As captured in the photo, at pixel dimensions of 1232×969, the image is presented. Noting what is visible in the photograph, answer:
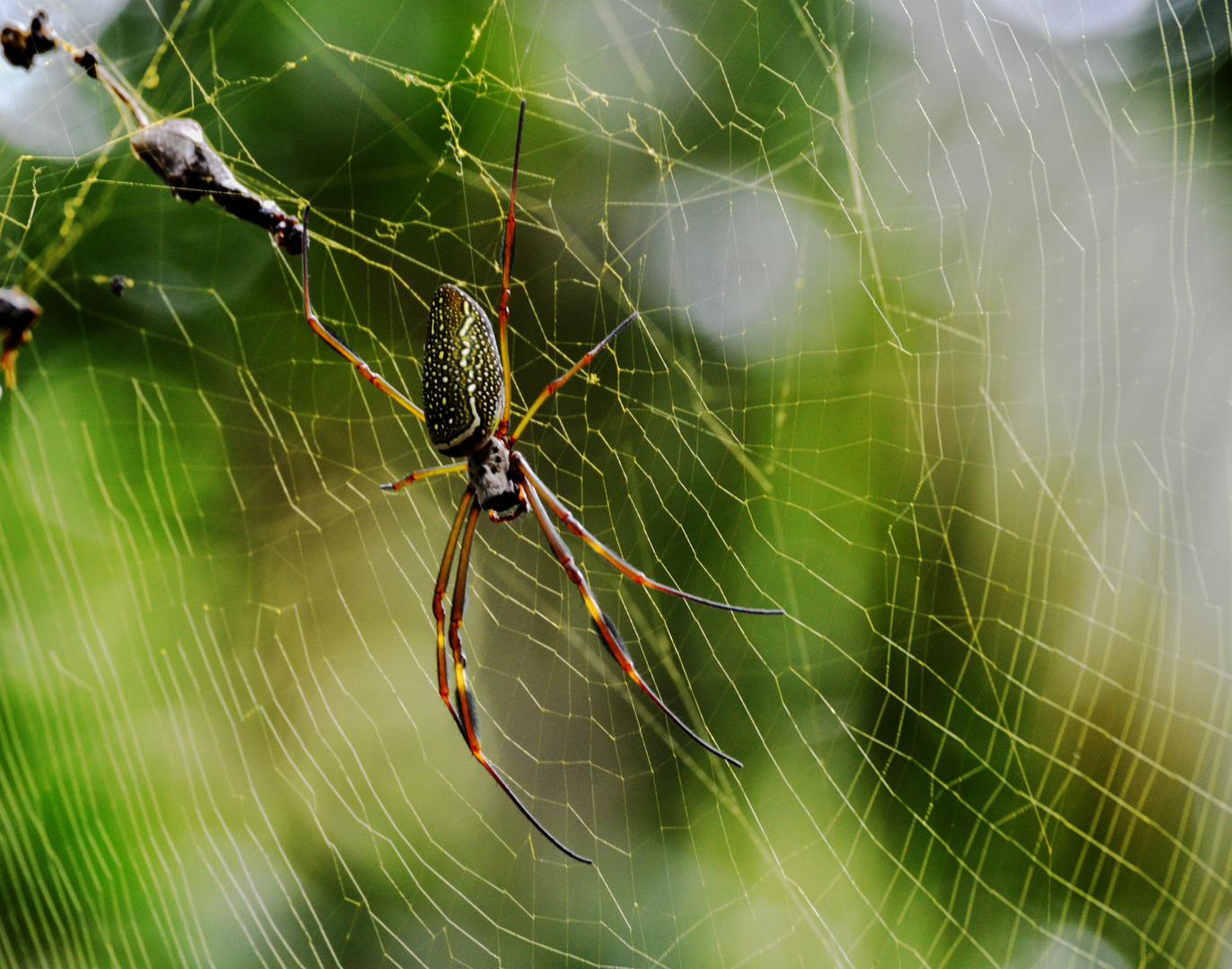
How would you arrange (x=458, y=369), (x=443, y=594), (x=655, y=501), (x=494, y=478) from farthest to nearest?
(x=655, y=501), (x=443, y=594), (x=494, y=478), (x=458, y=369)

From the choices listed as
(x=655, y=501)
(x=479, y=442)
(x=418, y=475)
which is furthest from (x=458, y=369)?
(x=655, y=501)

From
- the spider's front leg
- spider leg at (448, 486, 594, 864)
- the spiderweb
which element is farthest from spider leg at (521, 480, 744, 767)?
the spiderweb

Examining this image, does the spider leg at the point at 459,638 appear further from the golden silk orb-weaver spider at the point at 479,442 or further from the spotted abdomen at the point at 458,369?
the spotted abdomen at the point at 458,369

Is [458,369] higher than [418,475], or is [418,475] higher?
[458,369]

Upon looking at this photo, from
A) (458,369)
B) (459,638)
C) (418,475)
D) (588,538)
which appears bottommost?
(459,638)

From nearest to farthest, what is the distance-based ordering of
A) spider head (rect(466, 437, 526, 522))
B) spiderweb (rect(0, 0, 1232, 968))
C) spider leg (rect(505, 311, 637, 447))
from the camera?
spider leg (rect(505, 311, 637, 447)) < spider head (rect(466, 437, 526, 522)) < spiderweb (rect(0, 0, 1232, 968))

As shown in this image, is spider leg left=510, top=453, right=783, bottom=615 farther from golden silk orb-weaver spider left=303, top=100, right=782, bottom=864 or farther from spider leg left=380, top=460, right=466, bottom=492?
spider leg left=380, top=460, right=466, bottom=492

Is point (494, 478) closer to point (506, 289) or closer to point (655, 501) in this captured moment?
point (506, 289)
